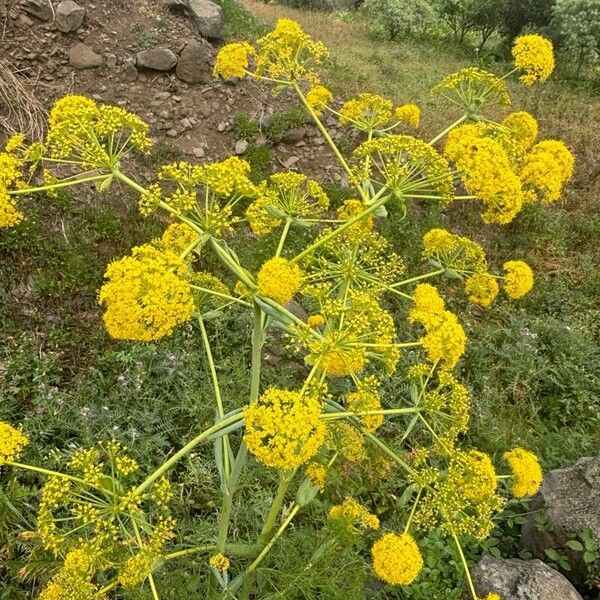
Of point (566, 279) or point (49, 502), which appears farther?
point (566, 279)

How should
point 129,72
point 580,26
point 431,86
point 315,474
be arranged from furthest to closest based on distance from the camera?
point 580,26 < point 431,86 < point 129,72 < point 315,474

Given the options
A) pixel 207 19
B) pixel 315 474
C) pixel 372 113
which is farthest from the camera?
pixel 207 19

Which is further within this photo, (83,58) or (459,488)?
(83,58)

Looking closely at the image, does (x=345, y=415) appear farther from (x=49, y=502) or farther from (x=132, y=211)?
(x=132, y=211)

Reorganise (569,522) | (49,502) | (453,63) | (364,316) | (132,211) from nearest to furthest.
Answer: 1. (49,502)
2. (364,316)
3. (569,522)
4. (132,211)
5. (453,63)

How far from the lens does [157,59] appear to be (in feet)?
29.5

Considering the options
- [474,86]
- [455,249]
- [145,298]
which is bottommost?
[455,249]

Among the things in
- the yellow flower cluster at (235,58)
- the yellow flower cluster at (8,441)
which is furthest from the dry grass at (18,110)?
the yellow flower cluster at (8,441)

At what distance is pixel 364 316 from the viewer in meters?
2.62

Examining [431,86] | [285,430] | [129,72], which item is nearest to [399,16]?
[431,86]

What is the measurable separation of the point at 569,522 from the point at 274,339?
304 cm

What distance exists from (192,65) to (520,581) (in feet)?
26.0

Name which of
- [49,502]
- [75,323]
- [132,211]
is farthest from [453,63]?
[49,502]

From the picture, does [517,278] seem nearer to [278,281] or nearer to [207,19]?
[278,281]
